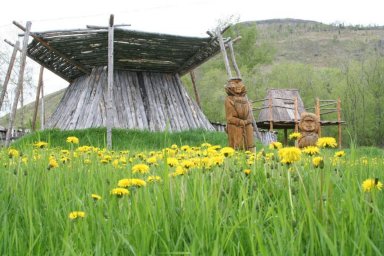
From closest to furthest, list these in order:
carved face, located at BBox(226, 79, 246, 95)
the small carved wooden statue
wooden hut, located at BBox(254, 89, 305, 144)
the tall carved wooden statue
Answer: the tall carved wooden statue → carved face, located at BBox(226, 79, 246, 95) → the small carved wooden statue → wooden hut, located at BBox(254, 89, 305, 144)

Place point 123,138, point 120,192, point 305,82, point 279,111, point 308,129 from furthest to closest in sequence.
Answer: point 305,82, point 279,111, point 123,138, point 308,129, point 120,192

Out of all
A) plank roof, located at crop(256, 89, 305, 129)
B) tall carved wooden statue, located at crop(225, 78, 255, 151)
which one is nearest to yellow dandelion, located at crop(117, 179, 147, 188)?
tall carved wooden statue, located at crop(225, 78, 255, 151)

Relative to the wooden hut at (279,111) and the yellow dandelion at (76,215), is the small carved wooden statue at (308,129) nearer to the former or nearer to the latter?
the yellow dandelion at (76,215)

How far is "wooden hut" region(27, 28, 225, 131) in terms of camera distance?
12.4 m

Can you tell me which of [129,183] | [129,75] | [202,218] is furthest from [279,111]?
[202,218]

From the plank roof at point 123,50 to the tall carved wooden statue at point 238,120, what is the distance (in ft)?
13.8

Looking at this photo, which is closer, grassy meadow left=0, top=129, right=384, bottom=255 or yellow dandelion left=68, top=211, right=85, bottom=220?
grassy meadow left=0, top=129, right=384, bottom=255

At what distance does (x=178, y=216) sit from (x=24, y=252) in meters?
0.50

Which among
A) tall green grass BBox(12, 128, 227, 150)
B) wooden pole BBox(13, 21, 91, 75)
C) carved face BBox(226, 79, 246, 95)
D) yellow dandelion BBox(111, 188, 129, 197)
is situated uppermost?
wooden pole BBox(13, 21, 91, 75)

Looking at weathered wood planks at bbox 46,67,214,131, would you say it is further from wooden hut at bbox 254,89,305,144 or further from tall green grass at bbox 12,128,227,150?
wooden hut at bbox 254,89,305,144

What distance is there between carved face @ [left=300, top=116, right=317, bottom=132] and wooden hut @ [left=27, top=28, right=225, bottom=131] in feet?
13.7

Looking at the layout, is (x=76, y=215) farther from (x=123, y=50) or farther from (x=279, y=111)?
(x=279, y=111)

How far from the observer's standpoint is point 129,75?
50.4 feet

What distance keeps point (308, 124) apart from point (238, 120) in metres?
1.98
